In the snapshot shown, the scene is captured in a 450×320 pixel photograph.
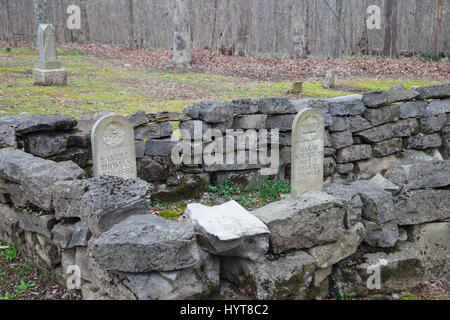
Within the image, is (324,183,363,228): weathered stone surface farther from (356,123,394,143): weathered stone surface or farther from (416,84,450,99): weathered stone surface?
(416,84,450,99): weathered stone surface

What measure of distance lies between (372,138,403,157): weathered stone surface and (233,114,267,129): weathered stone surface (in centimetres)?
242

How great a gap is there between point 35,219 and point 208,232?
1.94 m

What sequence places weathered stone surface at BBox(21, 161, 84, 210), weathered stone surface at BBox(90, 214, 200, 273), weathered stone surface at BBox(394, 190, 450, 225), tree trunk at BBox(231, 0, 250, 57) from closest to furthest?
weathered stone surface at BBox(90, 214, 200, 273)
weathered stone surface at BBox(21, 161, 84, 210)
weathered stone surface at BBox(394, 190, 450, 225)
tree trunk at BBox(231, 0, 250, 57)

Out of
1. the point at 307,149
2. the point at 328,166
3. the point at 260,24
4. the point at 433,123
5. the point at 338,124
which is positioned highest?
the point at 260,24

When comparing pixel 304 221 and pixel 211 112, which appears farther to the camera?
pixel 211 112

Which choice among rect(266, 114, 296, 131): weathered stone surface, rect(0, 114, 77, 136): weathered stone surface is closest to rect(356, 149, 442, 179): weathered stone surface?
rect(266, 114, 296, 131): weathered stone surface

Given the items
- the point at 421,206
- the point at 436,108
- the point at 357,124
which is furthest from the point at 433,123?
the point at 421,206

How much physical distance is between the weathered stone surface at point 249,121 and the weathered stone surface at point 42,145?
8.98 feet

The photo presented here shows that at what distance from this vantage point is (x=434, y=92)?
8484mm

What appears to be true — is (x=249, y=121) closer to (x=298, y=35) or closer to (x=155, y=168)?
(x=155, y=168)

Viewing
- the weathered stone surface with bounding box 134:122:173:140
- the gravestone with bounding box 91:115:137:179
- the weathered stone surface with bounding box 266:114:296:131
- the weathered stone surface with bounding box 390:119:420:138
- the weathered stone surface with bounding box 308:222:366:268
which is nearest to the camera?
the weathered stone surface with bounding box 308:222:366:268

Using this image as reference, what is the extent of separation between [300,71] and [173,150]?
40.2 feet

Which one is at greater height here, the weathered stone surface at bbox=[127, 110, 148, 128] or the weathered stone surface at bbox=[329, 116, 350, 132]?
the weathered stone surface at bbox=[127, 110, 148, 128]

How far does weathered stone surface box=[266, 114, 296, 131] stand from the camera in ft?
24.2
